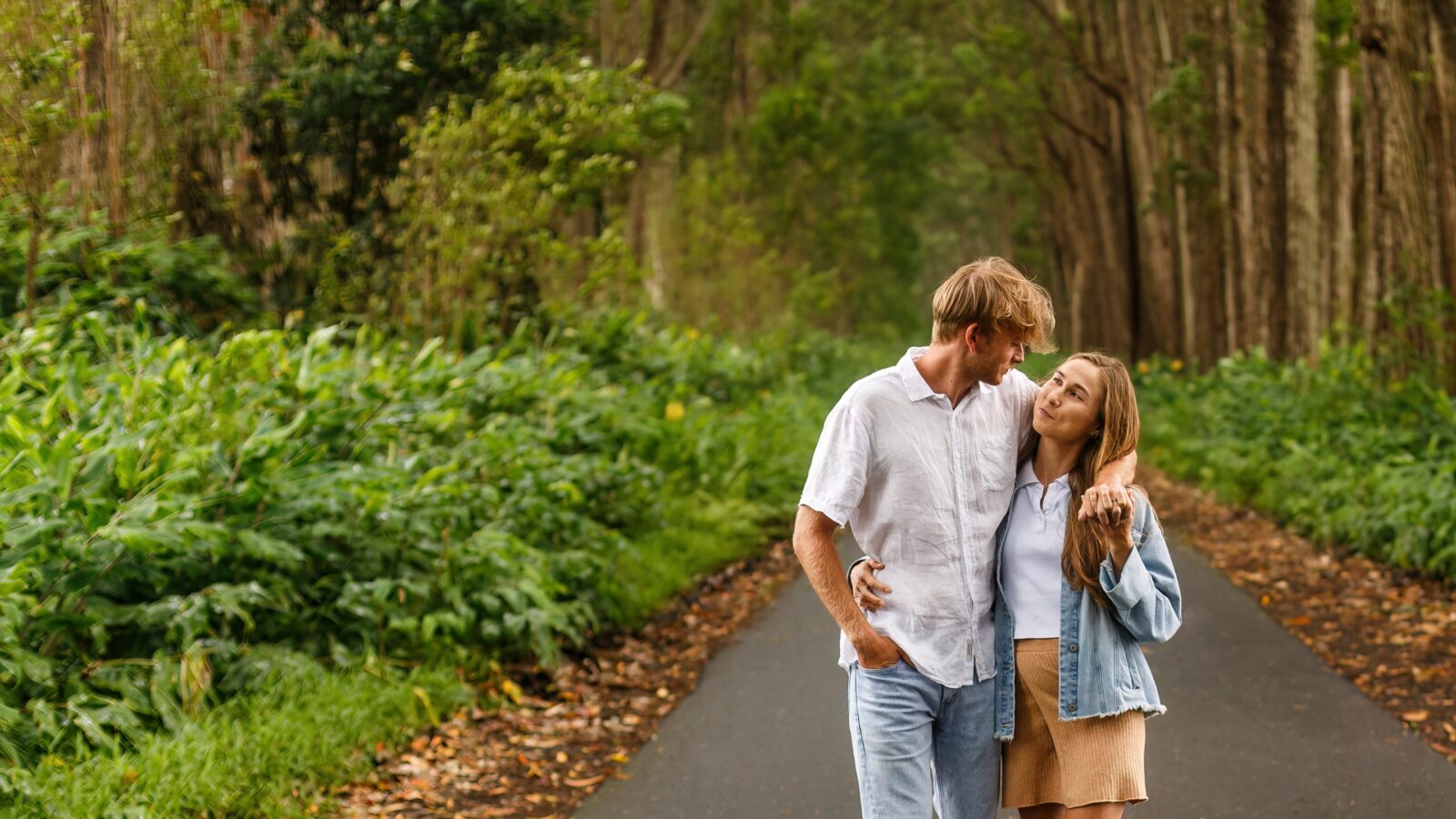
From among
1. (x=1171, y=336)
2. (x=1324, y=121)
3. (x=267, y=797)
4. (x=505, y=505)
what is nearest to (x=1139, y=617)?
(x=267, y=797)

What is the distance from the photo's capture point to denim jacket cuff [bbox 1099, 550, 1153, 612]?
298cm

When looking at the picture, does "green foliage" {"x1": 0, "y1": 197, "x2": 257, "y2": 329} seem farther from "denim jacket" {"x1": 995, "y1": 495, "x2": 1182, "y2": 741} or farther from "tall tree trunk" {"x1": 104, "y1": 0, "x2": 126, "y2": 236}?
"denim jacket" {"x1": 995, "y1": 495, "x2": 1182, "y2": 741}

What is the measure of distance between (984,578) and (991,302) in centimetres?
65

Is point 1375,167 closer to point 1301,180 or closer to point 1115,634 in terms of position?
point 1301,180

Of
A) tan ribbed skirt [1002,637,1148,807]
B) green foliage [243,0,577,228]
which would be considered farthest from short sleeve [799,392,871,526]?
green foliage [243,0,577,228]

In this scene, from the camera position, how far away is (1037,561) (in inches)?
125

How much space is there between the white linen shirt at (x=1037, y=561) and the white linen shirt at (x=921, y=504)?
6cm

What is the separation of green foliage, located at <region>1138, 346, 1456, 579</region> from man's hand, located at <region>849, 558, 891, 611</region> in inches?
258

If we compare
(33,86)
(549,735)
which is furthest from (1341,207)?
(33,86)

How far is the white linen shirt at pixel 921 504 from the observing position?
3127 mm

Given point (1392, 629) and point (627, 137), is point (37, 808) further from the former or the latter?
point (627, 137)

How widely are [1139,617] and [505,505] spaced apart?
495cm

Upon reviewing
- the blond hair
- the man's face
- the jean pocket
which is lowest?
the jean pocket

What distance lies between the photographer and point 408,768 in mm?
5469
